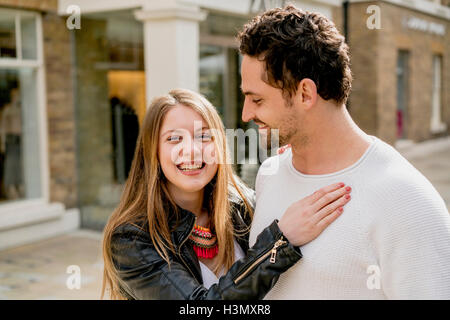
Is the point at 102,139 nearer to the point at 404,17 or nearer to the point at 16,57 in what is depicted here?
the point at 16,57

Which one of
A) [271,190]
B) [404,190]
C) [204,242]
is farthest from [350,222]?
[204,242]

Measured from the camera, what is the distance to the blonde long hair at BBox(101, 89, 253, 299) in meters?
1.96

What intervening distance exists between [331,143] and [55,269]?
4.74 metres

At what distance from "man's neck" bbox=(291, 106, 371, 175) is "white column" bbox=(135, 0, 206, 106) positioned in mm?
4150

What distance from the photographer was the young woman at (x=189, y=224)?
164 cm

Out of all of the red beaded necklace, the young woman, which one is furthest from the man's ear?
the red beaded necklace

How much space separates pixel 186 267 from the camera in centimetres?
194

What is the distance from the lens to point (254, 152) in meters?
7.68

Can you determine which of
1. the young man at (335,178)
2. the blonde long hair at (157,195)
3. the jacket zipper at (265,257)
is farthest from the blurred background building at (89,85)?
the jacket zipper at (265,257)

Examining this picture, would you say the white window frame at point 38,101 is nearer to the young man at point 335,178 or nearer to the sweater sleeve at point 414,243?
the young man at point 335,178

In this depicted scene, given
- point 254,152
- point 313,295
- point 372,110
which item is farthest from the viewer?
point 372,110

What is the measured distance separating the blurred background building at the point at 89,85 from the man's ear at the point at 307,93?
13.8ft

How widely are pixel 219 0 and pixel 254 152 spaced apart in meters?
2.38
